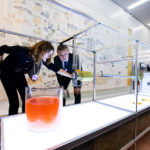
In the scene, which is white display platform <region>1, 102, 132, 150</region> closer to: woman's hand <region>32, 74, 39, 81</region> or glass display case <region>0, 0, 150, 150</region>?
glass display case <region>0, 0, 150, 150</region>

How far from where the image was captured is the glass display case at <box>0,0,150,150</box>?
0.45 m

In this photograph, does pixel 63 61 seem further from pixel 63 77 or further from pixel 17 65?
pixel 17 65

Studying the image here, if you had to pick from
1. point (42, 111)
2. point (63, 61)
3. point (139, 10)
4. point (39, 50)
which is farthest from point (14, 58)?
point (139, 10)

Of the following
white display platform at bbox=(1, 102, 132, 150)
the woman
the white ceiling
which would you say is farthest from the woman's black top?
the white ceiling

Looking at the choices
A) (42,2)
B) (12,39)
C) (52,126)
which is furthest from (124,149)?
(42,2)

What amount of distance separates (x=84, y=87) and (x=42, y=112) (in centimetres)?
158

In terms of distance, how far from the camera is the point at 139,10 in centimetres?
312

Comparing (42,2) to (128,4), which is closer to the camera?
(42,2)

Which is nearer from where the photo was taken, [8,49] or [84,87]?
[8,49]

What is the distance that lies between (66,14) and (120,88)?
7.35 ft

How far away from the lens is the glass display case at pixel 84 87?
45 cm

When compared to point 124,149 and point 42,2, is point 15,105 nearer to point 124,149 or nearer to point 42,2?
point 124,149

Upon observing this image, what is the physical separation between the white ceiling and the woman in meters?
2.52

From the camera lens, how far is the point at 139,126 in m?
0.80
